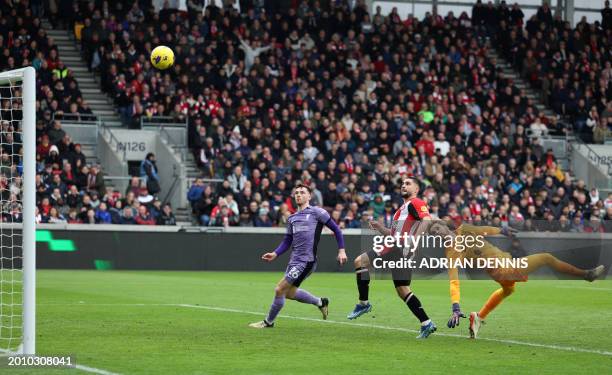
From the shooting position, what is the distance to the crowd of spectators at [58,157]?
2873 centimetres

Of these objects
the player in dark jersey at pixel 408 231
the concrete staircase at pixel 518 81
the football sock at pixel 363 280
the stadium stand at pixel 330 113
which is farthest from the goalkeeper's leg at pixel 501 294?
the concrete staircase at pixel 518 81

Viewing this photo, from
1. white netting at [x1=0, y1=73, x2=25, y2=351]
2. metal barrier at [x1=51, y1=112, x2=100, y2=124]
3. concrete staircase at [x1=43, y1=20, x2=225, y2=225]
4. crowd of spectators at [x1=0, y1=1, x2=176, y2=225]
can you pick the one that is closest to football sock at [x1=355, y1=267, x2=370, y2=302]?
white netting at [x1=0, y1=73, x2=25, y2=351]

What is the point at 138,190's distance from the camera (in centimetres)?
3055

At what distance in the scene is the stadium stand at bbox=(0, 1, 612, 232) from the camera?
31.8 meters

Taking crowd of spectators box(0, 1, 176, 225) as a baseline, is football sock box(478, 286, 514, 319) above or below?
below

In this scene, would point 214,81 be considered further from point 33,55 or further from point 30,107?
point 30,107

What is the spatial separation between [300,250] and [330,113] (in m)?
21.0

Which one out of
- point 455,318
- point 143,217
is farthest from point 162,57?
point 143,217

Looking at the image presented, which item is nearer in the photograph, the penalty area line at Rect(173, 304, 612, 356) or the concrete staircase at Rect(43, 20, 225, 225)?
the penalty area line at Rect(173, 304, 612, 356)

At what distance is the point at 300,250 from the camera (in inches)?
559

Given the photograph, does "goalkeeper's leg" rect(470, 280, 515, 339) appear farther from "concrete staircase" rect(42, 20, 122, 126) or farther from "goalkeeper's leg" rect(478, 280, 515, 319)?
"concrete staircase" rect(42, 20, 122, 126)

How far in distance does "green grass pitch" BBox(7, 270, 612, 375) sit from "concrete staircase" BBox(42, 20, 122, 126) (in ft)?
A: 39.6

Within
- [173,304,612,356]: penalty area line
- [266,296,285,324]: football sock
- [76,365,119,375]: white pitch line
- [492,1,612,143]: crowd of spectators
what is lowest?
[173,304,612,356]: penalty area line

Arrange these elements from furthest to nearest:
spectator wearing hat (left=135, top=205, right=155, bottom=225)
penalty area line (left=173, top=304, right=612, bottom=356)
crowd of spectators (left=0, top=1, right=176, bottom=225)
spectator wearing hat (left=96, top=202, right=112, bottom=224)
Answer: spectator wearing hat (left=135, top=205, right=155, bottom=225) < spectator wearing hat (left=96, top=202, right=112, bottom=224) < crowd of spectators (left=0, top=1, right=176, bottom=225) < penalty area line (left=173, top=304, right=612, bottom=356)
